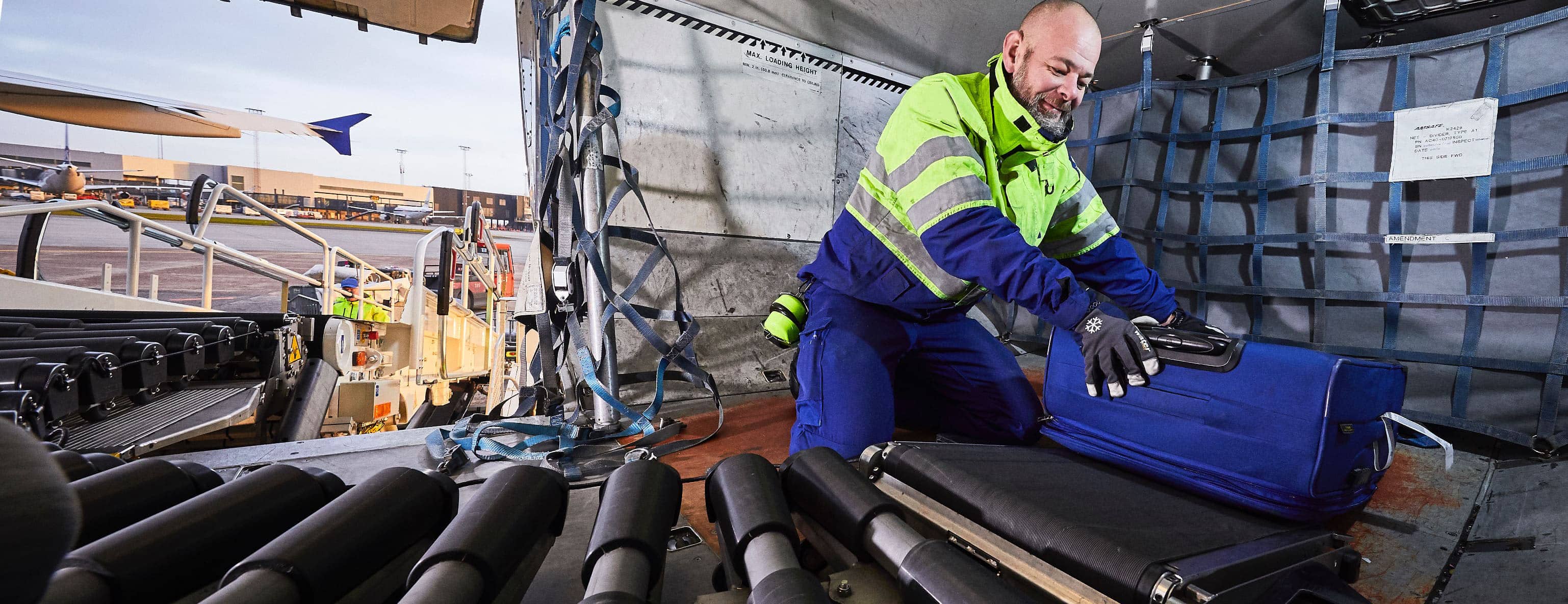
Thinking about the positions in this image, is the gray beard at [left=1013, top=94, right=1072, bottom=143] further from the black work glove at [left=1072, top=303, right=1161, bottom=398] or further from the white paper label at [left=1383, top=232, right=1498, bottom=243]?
the white paper label at [left=1383, top=232, right=1498, bottom=243]

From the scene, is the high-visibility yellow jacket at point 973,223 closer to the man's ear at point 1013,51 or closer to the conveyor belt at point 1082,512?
the man's ear at point 1013,51

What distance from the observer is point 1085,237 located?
2.34 meters

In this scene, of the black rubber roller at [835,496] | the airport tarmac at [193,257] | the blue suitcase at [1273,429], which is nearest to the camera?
the black rubber roller at [835,496]

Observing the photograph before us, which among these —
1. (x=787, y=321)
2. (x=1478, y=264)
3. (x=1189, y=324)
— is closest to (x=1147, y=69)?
(x=1478, y=264)

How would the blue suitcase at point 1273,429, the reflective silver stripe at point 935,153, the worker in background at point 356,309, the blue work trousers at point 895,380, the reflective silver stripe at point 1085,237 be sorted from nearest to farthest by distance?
the blue suitcase at point 1273,429, the reflective silver stripe at point 935,153, the blue work trousers at point 895,380, the reflective silver stripe at point 1085,237, the worker in background at point 356,309

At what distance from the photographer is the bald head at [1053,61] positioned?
199cm

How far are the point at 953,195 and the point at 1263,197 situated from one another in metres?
2.72

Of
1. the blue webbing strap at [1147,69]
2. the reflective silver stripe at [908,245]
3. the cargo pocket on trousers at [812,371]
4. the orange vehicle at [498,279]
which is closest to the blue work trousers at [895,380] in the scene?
the cargo pocket on trousers at [812,371]

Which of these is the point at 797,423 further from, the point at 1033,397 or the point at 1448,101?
the point at 1448,101

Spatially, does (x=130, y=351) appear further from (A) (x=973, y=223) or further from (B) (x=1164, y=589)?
(B) (x=1164, y=589)

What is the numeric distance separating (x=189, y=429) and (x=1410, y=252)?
5185 millimetres

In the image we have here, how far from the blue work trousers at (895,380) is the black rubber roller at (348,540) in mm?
1270

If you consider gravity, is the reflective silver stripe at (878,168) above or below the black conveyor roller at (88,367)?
above

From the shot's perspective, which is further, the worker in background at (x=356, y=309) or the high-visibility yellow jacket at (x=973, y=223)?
the worker in background at (x=356, y=309)
